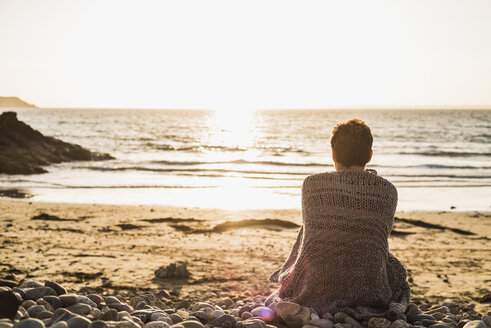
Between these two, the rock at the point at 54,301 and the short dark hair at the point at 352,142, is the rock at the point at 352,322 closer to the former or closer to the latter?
the short dark hair at the point at 352,142

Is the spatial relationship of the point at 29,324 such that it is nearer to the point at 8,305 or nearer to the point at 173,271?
the point at 8,305

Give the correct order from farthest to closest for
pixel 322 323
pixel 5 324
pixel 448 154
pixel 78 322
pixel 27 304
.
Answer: pixel 448 154 < pixel 27 304 < pixel 322 323 < pixel 78 322 < pixel 5 324

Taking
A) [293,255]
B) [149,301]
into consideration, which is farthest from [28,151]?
[293,255]

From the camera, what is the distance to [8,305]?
11.0 ft

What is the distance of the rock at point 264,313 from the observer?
3967 millimetres

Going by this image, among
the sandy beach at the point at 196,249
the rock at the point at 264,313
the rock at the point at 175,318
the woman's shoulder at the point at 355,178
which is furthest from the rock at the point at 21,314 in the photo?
the woman's shoulder at the point at 355,178

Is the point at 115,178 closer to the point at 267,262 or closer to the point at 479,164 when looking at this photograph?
the point at 267,262

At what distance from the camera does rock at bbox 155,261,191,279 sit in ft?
20.7

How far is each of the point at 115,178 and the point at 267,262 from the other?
42.6 feet

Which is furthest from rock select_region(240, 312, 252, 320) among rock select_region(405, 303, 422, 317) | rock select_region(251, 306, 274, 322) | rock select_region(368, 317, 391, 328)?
rock select_region(405, 303, 422, 317)

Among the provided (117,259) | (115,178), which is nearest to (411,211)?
(117,259)

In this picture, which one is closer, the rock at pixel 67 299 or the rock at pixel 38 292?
the rock at pixel 67 299

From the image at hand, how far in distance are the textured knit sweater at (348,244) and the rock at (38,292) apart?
2358mm

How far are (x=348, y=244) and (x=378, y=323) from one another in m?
0.68
